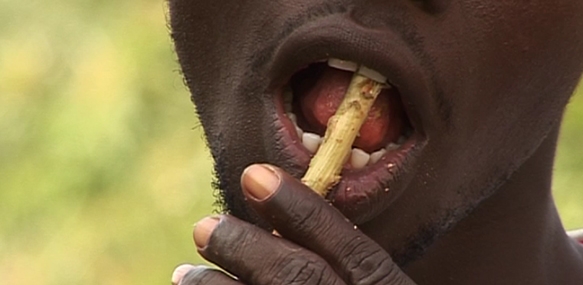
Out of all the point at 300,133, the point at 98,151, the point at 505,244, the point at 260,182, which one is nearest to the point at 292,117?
the point at 300,133

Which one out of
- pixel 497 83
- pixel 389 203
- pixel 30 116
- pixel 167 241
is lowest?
pixel 167 241

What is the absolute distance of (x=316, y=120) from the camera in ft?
3.58

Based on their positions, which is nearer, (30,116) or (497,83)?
(497,83)

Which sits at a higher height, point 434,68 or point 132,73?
point 434,68

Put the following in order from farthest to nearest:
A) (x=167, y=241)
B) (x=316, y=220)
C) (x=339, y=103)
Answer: (x=167, y=241) < (x=339, y=103) < (x=316, y=220)

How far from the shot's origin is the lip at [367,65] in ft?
3.42

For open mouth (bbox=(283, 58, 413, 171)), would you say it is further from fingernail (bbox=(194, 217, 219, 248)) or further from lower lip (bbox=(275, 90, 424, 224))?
fingernail (bbox=(194, 217, 219, 248))

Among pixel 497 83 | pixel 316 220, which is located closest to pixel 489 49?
pixel 497 83

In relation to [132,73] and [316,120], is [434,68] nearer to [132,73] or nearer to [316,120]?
[316,120]

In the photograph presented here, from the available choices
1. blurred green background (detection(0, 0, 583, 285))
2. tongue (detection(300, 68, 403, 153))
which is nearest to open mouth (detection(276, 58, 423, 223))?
tongue (detection(300, 68, 403, 153))

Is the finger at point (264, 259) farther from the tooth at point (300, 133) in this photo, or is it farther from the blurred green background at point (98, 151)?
the blurred green background at point (98, 151)

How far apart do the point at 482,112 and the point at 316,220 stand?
0.86 ft

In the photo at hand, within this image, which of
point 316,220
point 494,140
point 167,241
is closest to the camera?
point 316,220

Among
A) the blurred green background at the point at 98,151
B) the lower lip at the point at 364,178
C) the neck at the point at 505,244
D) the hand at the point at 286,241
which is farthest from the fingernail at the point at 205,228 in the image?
the blurred green background at the point at 98,151
